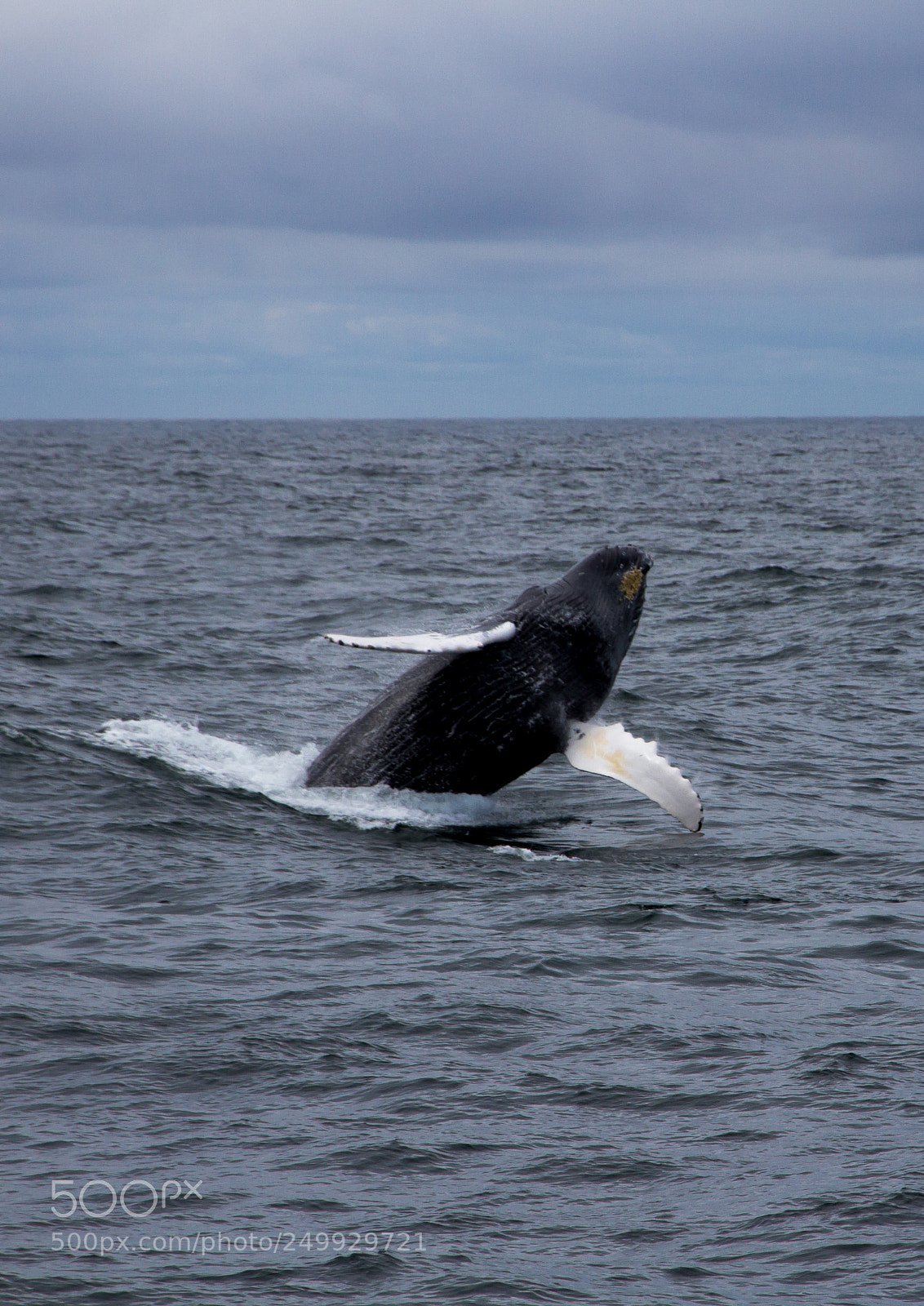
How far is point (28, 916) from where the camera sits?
9953 millimetres

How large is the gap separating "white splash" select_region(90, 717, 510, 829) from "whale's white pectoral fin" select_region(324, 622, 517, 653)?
1.41 m

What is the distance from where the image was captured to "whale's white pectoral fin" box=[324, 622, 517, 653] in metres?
10.9

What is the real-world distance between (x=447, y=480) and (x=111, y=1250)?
63.4 m

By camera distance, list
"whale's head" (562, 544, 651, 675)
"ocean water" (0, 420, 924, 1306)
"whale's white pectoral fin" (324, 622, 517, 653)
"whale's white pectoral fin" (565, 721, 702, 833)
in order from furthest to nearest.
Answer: "whale's head" (562, 544, 651, 675) → "whale's white pectoral fin" (565, 721, 702, 833) → "whale's white pectoral fin" (324, 622, 517, 653) → "ocean water" (0, 420, 924, 1306)

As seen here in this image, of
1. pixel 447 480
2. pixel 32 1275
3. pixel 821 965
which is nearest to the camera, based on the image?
pixel 32 1275

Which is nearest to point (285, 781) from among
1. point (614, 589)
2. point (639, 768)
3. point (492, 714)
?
point (492, 714)

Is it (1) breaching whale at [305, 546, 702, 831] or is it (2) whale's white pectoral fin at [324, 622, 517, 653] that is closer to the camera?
(2) whale's white pectoral fin at [324, 622, 517, 653]

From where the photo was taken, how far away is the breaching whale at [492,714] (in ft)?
41.9

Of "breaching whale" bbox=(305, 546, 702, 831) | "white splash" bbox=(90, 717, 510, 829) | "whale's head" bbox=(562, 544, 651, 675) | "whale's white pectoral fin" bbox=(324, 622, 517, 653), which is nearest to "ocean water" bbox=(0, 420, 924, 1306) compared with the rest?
"white splash" bbox=(90, 717, 510, 829)

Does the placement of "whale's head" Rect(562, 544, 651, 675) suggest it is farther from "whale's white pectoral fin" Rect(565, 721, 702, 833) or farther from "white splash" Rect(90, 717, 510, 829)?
"white splash" Rect(90, 717, 510, 829)

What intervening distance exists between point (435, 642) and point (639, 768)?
2.04 m

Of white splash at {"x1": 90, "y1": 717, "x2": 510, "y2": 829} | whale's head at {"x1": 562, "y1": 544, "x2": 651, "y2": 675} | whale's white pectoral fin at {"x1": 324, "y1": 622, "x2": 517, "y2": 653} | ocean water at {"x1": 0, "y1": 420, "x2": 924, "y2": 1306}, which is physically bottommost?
ocean water at {"x1": 0, "y1": 420, "x2": 924, "y2": 1306}

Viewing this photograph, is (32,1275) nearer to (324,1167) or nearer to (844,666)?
(324,1167)

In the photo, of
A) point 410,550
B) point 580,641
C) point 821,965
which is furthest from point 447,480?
point 821,965
